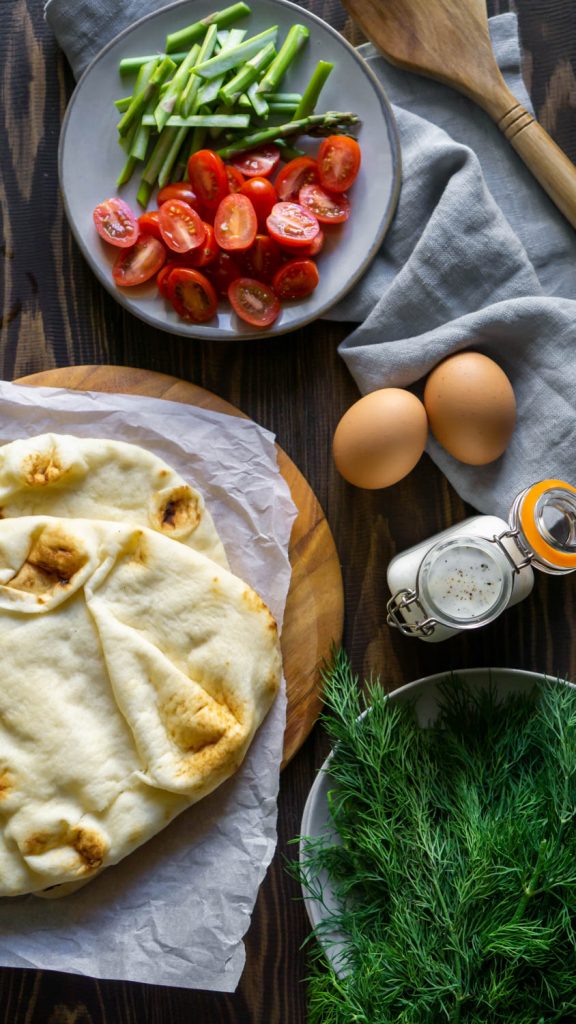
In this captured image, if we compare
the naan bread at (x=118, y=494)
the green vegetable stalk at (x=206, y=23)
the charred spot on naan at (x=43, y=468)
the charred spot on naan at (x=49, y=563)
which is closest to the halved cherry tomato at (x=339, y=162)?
the green vegetable stalk at (x=206, y=23)

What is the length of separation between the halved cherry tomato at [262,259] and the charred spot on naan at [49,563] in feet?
2.34

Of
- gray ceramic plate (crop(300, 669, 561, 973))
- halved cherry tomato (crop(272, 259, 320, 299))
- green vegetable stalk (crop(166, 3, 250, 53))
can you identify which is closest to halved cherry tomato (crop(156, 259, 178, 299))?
halved cherry tomato (crop(272, 259, 320, 299))

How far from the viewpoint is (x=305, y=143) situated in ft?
6.38

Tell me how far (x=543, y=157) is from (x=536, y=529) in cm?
83

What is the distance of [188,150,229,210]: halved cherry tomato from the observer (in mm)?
1877

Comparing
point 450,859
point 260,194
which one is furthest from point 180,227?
point 450,859

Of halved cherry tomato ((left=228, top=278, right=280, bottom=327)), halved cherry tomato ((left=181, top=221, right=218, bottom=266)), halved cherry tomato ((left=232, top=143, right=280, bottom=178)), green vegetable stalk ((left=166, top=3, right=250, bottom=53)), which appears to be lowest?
halved cherry tomato ((left=228, top=278, right=280, bottom=327))

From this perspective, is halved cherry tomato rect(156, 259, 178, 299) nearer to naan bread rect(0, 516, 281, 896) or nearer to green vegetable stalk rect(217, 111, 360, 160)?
green vegetable stalk rect(217, 111, 360, 160)

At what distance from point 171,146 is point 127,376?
514mm

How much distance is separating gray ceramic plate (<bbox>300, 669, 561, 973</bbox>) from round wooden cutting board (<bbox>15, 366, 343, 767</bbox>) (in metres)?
0.10

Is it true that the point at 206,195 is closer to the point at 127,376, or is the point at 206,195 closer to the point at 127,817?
the point at 127,376

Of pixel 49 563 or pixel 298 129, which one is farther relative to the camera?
pixel 298 129

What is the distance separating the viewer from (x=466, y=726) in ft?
5.98

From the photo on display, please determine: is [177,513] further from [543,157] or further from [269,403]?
[543,157]
